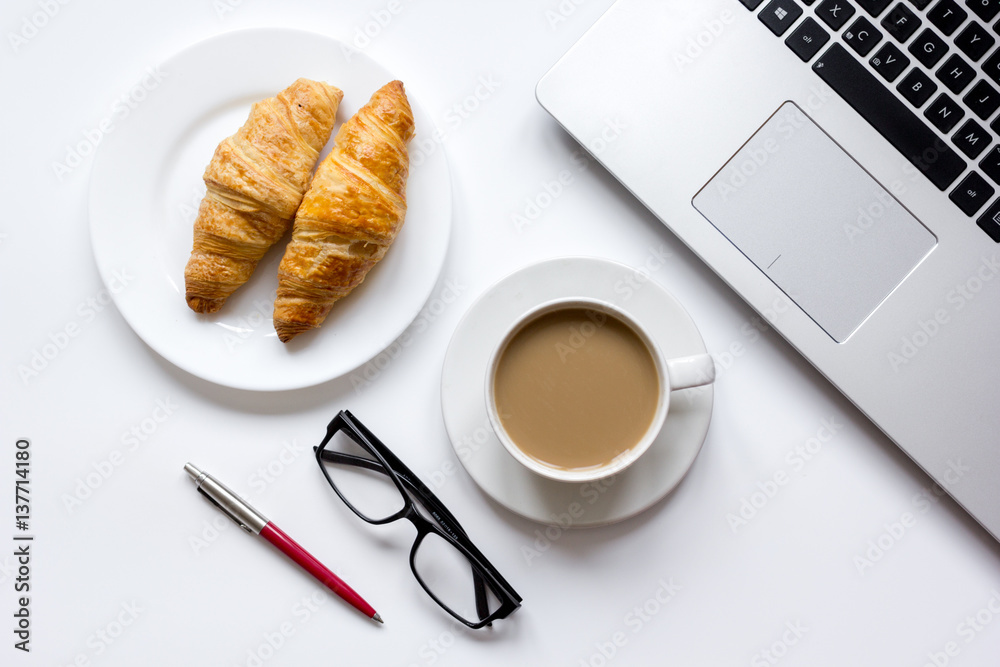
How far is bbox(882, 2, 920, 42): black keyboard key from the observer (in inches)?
38.7

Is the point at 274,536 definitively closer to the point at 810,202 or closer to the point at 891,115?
the point at 810,202

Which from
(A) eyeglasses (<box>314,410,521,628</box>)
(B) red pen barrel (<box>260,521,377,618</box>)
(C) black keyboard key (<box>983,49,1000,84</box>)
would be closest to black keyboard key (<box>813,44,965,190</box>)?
(C) black keyboard key (<box>983,49,1000,84</box>)

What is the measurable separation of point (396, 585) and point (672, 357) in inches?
25.5

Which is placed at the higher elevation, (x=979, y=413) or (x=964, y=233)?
(x=964, y=233)

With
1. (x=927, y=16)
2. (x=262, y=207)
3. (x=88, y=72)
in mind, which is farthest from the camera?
(x=88, y=72)

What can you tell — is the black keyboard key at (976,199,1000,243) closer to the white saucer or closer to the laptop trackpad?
the laptop trackpad

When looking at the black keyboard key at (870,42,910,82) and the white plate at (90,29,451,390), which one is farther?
the white plate at (90,29,451,390)

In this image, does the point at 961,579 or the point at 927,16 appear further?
the point at 961,579

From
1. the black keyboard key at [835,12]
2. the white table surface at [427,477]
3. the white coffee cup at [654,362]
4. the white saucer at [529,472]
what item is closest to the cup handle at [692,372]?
the white coffee cup at [654,362]

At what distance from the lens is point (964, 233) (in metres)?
1.02

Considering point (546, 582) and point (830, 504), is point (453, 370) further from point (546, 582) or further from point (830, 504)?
point (830, 504)

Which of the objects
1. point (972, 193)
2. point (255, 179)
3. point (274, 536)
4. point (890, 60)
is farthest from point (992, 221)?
point (274, 536)

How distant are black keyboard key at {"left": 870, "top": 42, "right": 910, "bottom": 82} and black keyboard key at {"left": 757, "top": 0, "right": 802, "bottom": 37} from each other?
134mm

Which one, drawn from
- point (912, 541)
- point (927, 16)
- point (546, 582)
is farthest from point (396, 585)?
point (927, 16)
